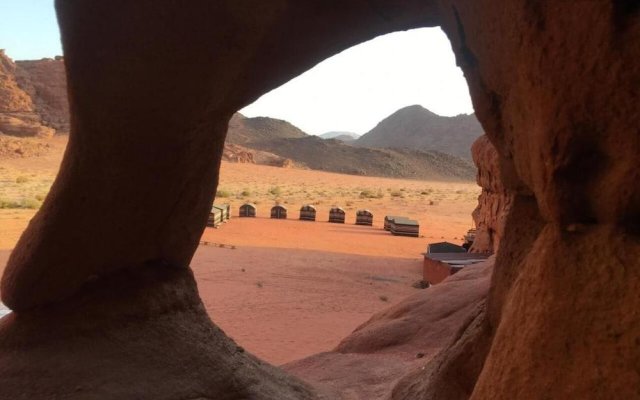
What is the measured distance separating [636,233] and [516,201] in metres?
1.24

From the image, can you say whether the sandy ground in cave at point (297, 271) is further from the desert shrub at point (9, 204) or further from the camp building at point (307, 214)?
the desert shrub at point (9, 204)

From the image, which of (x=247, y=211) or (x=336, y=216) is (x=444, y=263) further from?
(x=247, y=211)

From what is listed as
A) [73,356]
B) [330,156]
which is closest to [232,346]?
[73,356]

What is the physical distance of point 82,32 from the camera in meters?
2.88

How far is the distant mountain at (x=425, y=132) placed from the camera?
98.8m

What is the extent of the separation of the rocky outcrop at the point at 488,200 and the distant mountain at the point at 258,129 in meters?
63.4

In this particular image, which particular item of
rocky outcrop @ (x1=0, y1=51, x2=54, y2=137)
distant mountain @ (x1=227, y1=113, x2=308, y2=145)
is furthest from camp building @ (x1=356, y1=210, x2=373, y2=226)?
distant mountain @ (x1=227, y1=113, x2=308, y2=145)

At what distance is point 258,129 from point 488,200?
248 feet

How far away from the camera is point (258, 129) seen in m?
84.8

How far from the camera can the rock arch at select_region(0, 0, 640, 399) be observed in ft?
5.34

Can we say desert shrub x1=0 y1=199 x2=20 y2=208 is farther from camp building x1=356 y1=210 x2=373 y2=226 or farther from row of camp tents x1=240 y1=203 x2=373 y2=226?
camp building x1=356 y1=210 x2=373 y2=226

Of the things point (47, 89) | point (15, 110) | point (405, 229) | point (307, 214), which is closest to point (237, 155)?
point (15, 110)

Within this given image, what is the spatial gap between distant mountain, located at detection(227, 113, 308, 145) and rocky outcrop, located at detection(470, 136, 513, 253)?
63.4 metres

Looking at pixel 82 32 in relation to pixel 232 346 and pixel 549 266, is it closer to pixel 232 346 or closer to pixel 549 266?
pixel 232 346
